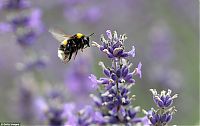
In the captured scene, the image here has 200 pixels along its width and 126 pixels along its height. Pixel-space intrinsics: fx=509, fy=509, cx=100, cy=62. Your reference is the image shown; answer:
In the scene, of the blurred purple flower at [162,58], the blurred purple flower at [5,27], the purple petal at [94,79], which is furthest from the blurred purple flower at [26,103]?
the purple petal at [94,79]

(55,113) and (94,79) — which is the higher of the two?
(94,79)

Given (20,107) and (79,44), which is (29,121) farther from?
(79,44)

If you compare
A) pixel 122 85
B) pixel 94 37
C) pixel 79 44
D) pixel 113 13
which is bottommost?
Answer: pixel 122 85

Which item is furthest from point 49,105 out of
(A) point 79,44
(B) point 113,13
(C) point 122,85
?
(B) point 113,13

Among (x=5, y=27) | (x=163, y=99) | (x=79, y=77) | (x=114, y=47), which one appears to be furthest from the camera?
(x=79, y=77)

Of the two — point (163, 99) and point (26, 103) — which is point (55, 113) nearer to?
point (163, 99)

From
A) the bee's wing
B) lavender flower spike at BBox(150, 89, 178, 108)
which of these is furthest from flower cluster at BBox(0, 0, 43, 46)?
lavender flower spike at BBox(150, 89, 178, 108)

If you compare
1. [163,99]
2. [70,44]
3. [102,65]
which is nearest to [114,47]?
[102,65]
